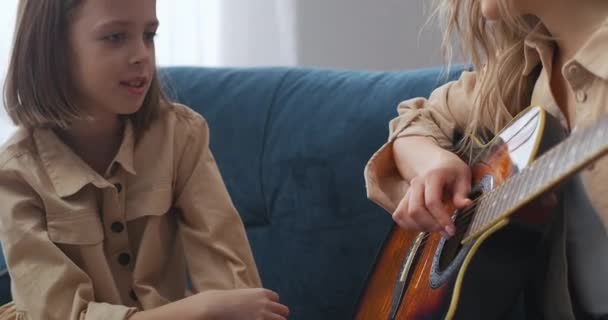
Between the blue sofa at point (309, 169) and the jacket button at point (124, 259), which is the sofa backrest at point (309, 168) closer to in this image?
the blue sofa at point (309, 169)

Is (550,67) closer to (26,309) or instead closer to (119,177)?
(119,177)

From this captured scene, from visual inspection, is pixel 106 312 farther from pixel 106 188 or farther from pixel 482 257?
pixel 482 257

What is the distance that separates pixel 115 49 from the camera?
1.25 metres

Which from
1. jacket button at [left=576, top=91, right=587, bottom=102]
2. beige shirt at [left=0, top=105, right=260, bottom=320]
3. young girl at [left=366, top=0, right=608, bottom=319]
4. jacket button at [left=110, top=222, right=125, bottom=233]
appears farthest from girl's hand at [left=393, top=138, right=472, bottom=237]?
jacket button at [left=110, top=222, right=125, bottom=233]

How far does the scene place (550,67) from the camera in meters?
1.06

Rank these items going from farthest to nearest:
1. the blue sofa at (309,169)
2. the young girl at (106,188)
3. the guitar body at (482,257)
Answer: the blue sofa at (309,169) < the young girl at (106,188) < the guitar body at (482,257)

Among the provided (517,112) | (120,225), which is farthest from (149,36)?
(517,112)

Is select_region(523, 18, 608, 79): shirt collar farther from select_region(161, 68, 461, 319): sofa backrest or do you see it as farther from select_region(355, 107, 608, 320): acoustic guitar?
select_region(161, 68, 461, 319): sofa backrest

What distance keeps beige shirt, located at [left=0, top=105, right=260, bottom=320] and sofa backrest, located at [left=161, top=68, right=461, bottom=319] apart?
24 cm

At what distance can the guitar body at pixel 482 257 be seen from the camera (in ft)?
2.85

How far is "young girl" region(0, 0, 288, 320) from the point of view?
123 cm

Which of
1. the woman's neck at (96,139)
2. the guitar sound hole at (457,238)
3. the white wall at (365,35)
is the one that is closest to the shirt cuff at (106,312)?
the woman's neck at (96,139)

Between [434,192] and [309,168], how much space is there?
1.80 ft

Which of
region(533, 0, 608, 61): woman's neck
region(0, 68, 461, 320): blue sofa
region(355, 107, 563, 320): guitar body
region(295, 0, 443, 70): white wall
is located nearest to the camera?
region(355, 107, 563, 320): guitar body
